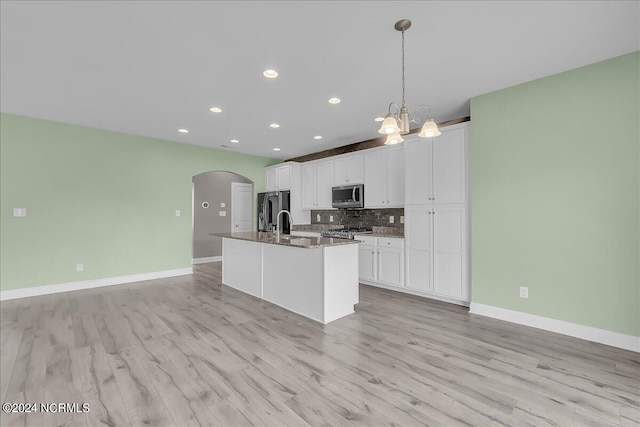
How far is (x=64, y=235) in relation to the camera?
14.4 ft

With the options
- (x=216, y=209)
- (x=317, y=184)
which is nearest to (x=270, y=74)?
(x=317, y=184)

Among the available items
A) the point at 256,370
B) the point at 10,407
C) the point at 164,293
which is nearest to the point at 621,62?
the point at 256,370

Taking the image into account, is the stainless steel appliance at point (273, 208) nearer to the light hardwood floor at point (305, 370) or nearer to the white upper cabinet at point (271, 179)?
the white upper cabinet at point (271, 179)

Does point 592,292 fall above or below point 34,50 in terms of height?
below

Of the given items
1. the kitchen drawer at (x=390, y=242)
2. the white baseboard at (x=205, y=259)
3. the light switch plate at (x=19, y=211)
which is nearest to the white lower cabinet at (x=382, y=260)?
the kitchen drawer at (x=390, y=242)

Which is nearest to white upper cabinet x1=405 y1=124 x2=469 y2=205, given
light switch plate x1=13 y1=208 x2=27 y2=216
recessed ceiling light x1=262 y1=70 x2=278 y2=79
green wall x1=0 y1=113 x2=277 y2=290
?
recessed ceiling light x1=262 y1=70 x2=278 y2=79

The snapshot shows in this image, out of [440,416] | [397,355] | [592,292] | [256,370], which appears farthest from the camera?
[592,292]

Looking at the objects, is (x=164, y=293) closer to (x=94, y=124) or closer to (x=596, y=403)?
(x=94, y=124)

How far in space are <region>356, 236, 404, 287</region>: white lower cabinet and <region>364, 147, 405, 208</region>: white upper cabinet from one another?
0.64m

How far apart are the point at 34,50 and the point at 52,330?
2.66 meters

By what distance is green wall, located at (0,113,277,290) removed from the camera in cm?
404

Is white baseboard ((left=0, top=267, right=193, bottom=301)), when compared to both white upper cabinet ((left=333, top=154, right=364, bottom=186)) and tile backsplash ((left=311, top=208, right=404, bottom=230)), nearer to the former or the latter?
tile backsplash ((left=311, top=208, right=404, bottom=230))

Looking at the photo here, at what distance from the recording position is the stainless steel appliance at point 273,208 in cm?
638

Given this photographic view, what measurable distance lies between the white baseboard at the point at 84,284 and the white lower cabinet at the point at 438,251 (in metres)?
4.31
